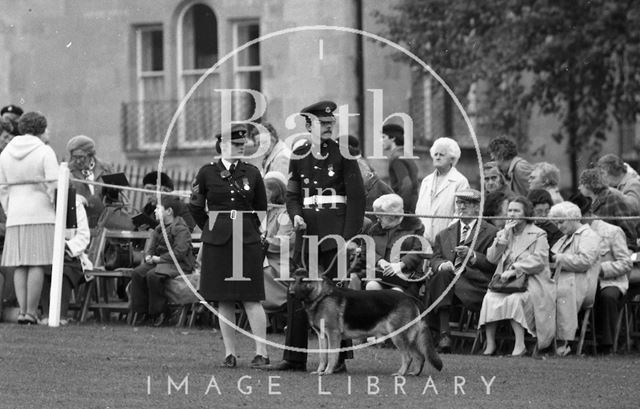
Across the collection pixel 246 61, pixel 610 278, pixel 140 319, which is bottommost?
pixel 140 319

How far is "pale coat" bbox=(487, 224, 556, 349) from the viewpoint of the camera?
17.0 meters

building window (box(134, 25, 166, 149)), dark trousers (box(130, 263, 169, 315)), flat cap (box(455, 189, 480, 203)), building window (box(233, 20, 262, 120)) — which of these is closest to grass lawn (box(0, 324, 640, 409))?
flat cap (box(455, 189, 480, 203))

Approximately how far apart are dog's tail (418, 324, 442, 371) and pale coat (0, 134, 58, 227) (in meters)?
6.07

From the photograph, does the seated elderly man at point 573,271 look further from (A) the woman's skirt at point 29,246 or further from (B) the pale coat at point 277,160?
(A) the woman's skirt at point 29,246

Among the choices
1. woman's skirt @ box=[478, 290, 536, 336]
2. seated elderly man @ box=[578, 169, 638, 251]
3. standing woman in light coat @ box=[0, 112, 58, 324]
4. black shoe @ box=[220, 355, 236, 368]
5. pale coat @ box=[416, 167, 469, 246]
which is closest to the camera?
black shoe @ box=[220, 355, 236, 368]

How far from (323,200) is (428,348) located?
1.48 meters

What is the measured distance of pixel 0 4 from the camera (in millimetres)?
35938

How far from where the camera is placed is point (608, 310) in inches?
680

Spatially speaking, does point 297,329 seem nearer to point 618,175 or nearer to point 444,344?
point 444,344

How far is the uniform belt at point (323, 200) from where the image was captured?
14.8 meters

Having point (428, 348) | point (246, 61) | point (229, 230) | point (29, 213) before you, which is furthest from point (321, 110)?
point (246, 61)

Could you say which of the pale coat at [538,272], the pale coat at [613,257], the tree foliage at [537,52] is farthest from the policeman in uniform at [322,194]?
the tree foliage at [537,52]

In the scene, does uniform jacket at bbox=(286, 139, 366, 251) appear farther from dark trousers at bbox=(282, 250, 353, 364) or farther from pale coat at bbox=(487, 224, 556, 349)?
pale coat at bbox=(487, 224, 556, 349)

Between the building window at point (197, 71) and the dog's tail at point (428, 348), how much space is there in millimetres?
19419
